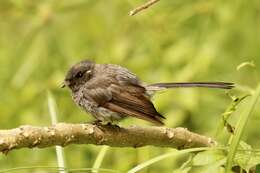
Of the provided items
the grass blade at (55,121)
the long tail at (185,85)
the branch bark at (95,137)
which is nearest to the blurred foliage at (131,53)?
the long tail at (185,85)

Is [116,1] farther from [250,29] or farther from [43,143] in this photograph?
[43,143]

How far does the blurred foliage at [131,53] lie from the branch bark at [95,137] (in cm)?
215

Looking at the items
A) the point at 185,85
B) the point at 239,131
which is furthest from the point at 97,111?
the point at 239,131

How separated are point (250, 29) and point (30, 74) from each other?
153cm

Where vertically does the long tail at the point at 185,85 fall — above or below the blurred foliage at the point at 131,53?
below

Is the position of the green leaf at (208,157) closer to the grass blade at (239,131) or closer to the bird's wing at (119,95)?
the grass blade at (239,131)

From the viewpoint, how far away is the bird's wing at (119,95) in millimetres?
3387

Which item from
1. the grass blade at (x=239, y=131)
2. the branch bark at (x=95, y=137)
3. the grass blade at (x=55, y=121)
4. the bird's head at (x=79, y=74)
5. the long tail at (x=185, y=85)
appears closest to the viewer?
the grass blade at (x=239, y=131)

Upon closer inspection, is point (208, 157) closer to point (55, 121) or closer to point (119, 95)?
point (55, 121)

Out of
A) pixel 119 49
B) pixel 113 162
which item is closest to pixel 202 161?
pixel 113 162

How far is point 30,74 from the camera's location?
546 cm

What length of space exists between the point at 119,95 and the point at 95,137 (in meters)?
1.03

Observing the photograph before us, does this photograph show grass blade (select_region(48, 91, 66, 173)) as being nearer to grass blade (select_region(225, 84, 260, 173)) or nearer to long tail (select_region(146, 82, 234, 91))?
long tail (select_region(146, 82, 234, 91))

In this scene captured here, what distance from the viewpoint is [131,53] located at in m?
5.53
